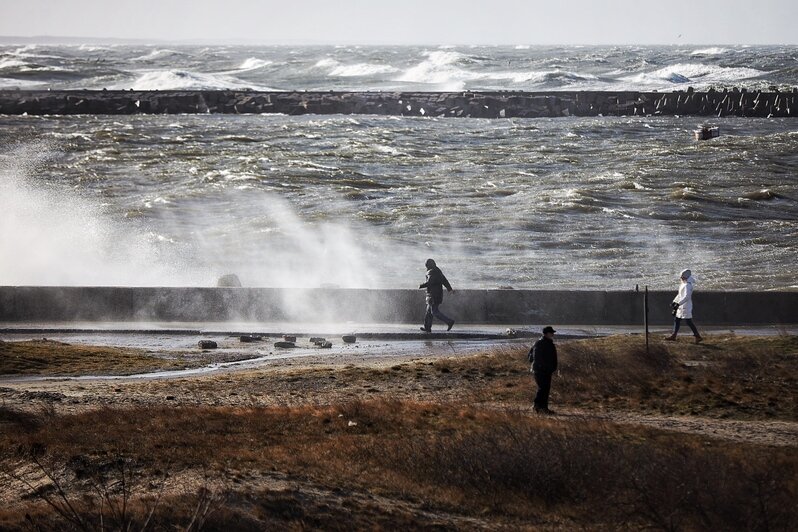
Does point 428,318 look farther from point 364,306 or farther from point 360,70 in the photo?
point 360,70

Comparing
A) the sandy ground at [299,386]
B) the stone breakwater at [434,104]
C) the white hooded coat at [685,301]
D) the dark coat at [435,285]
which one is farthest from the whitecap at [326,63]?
the white hooded coat at [685,301]

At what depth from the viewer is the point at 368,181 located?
56.5 metres

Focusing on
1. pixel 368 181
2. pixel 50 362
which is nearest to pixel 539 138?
pixel 368 181

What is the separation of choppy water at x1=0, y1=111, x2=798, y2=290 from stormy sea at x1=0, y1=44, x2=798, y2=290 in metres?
0.13

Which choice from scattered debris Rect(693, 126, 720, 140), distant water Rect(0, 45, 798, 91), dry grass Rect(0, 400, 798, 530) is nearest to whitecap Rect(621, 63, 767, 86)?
distant water Rect(0, 45, 798, 91)

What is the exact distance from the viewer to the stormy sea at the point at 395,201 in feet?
111

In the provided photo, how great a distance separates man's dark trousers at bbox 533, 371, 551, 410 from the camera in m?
14.3

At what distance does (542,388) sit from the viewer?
47.0 ft

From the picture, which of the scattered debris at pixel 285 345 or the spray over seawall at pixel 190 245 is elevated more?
the spray over seawall at pixel 190 245

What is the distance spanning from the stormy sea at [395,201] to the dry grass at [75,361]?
6970 millimetres

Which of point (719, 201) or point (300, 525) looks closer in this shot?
point (300, 525)

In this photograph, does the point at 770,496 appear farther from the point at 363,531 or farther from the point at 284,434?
the point at 284,434

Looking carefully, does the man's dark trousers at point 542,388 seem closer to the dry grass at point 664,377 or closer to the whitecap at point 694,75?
the dry grass at point 664,377

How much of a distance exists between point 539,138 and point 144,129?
24.3m
